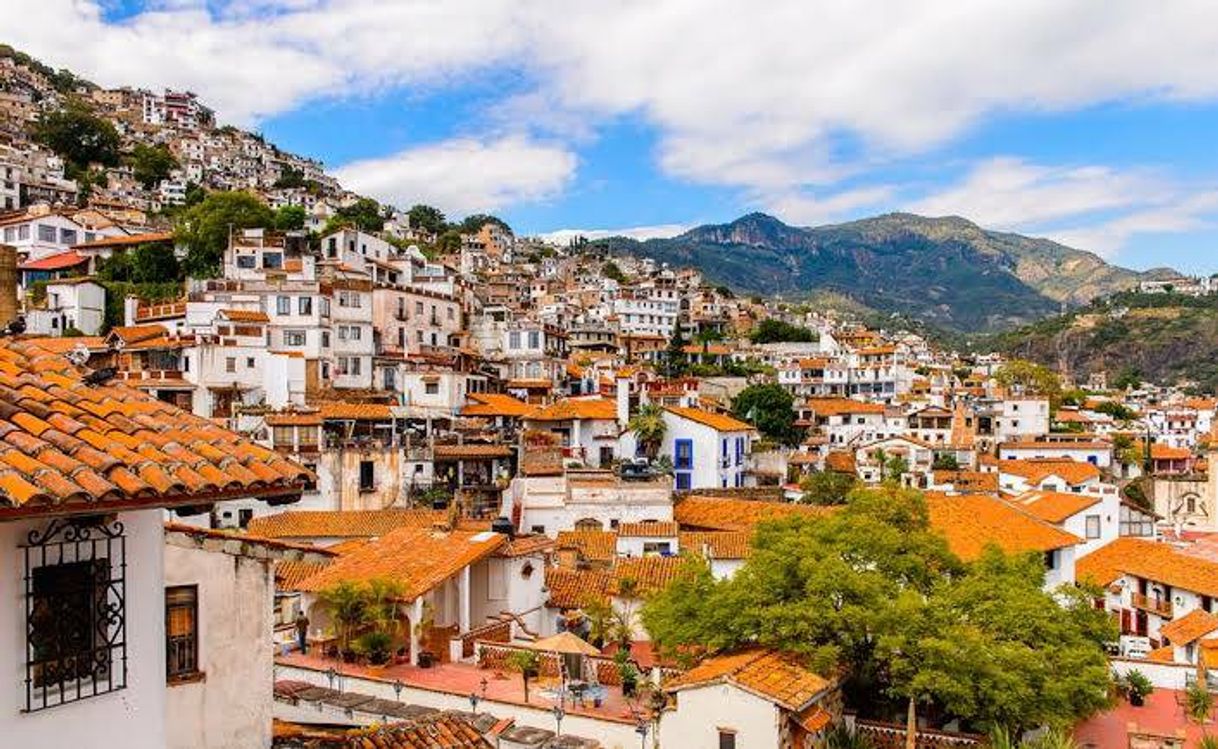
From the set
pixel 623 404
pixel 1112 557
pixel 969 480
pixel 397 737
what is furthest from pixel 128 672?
pixel 969 480

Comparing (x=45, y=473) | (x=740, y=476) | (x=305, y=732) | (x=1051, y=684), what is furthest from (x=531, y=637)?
(x=740, y=476)

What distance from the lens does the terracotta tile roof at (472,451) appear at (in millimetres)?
38844

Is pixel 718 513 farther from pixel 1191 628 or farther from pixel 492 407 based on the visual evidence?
pixel 1191 628

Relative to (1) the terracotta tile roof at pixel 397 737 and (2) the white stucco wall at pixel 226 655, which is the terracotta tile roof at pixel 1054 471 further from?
(2) the white stucco wall at pixel 226 655

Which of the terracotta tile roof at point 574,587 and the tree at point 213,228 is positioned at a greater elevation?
the tree at point 213,228

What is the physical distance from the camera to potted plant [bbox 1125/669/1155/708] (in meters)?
22.4

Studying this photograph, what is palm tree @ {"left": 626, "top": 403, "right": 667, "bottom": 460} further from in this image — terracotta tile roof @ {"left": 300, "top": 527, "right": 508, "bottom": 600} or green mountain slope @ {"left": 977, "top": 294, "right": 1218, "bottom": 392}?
green mountain slope @ {"left": 977, "top": 294, "right": 1218, "bottom": 392}

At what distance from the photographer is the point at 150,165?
315 feet

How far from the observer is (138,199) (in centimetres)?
8725

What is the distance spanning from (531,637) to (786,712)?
24.6ft

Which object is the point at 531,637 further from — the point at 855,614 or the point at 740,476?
the point at 740,476

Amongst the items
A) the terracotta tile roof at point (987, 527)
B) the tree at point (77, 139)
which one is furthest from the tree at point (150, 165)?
the terracotta tile roof at point (987, 527)

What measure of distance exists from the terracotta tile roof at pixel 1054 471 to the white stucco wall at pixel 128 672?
160ft

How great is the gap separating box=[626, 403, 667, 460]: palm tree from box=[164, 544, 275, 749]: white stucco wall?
123 ft
